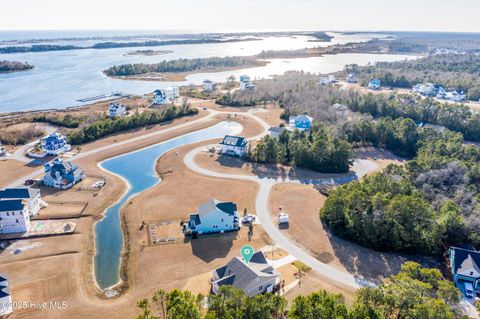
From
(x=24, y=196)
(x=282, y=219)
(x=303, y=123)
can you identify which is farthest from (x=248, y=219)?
(x=303, y=123)

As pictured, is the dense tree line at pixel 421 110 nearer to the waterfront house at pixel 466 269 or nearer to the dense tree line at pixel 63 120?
the waterfront house at pixel 466 269

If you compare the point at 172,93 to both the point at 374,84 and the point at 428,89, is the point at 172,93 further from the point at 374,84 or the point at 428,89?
the point at 428,89

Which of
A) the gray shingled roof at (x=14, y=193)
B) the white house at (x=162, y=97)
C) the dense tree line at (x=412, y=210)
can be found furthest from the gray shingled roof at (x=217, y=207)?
the white house at (x=162, y=97)

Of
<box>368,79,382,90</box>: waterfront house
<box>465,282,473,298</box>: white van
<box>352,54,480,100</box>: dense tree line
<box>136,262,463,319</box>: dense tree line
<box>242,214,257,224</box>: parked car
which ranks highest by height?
<box>352,54,480,100</box>: dense tree line

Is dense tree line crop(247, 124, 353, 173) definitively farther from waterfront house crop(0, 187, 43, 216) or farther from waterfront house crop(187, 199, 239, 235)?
waterfront house crop(0, 187, 43, 216)

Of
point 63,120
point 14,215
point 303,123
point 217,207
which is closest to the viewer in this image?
point 14,215

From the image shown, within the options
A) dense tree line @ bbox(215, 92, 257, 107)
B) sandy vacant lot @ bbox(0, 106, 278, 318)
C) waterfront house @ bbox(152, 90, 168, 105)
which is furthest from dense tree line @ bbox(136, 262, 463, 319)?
waterfront house @ bbox(152, 90, 168, 105)
